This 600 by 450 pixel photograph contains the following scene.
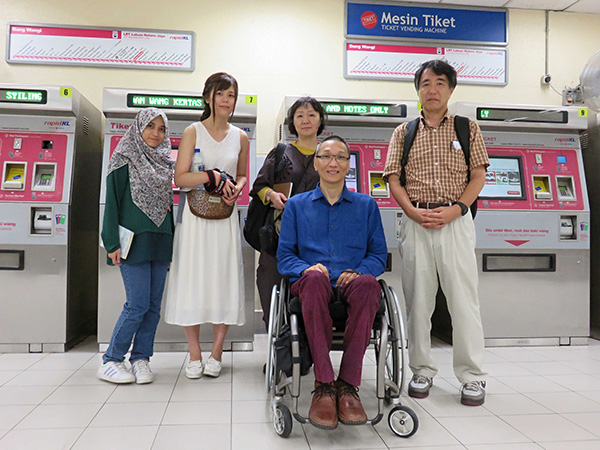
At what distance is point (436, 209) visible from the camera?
98.7 inches

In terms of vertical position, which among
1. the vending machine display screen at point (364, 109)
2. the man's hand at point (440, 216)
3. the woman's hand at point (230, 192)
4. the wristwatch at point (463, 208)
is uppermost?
the vending machine display screen at point (364, 109)

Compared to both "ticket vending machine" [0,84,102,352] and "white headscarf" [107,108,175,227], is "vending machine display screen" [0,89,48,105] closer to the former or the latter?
"ticket vending machine" [0,84,102,352]

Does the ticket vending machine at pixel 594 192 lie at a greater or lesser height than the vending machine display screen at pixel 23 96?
lesser

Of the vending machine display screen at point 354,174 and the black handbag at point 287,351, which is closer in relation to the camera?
the black handbag at point 287,351

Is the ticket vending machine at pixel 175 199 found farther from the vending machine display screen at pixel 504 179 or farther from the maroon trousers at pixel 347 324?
the vending machine display screen at pixel 504 179

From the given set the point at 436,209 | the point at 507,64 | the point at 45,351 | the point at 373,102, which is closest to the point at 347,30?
the point at 373,102

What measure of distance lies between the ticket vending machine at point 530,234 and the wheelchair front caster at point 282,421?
7.63 ft

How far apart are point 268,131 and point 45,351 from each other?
259 cm

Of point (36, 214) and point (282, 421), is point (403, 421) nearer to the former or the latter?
point (282, 421)

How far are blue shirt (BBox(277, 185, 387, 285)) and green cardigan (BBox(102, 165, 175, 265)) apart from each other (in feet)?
2.81

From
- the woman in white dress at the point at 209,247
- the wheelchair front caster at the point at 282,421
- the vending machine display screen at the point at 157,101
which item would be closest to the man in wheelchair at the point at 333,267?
the wheelchair front caster at the point at 282,421

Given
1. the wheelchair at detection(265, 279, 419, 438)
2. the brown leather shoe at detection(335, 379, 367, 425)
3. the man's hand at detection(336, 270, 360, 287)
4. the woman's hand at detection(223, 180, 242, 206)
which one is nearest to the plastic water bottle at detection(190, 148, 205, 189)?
the woman's hand at detection(223, 180, 242, 206)

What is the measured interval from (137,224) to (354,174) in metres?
1.76

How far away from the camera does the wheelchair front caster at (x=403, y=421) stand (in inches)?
78.5
